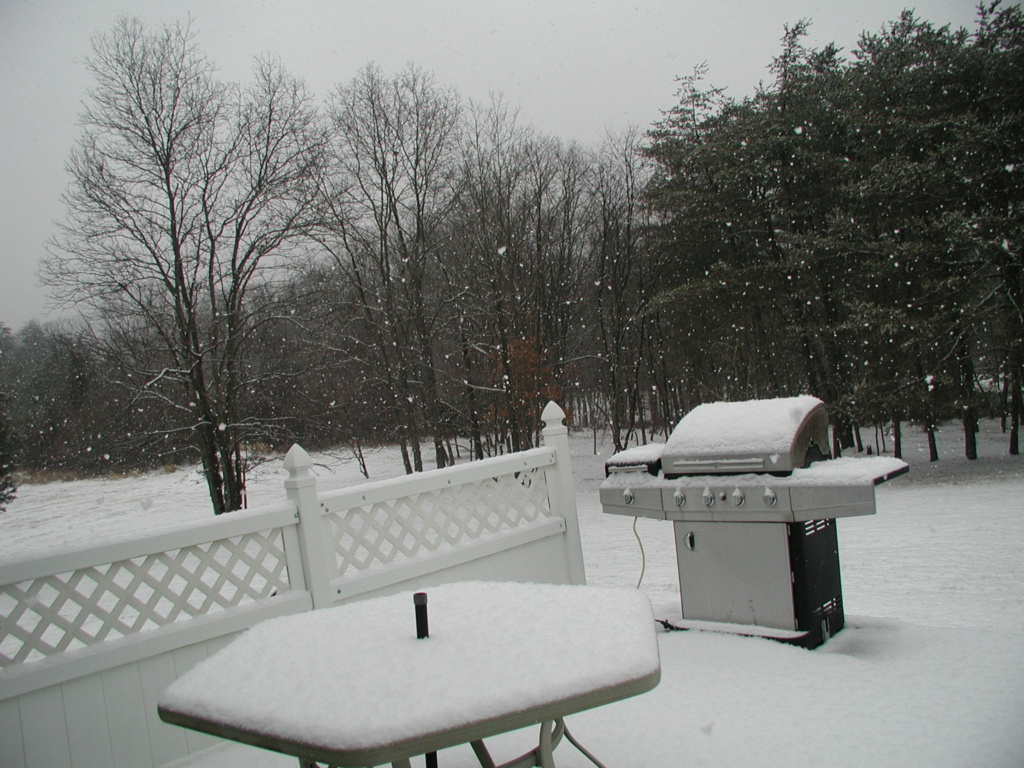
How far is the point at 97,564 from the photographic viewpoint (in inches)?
115

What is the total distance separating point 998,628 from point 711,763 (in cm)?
348

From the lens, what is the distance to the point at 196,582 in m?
3.26

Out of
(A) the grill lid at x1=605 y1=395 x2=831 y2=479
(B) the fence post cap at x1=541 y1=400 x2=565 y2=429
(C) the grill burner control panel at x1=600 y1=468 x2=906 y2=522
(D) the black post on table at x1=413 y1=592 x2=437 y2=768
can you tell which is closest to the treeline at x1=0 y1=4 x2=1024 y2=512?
(B) the fence post cap at x1=541 y1=400 x2=565 y2=429

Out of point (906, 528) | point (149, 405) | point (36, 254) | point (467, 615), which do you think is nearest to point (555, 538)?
point (467, 615)

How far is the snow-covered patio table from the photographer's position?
142 centimetres

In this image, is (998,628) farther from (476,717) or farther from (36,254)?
(36,254)

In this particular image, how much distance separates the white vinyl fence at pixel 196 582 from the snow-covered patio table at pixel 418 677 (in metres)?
1.35

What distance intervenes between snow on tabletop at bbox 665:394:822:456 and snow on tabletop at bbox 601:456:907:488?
0.15m

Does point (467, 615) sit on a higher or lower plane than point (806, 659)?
higher

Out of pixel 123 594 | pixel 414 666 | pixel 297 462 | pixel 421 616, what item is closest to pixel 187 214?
pixel 297 462

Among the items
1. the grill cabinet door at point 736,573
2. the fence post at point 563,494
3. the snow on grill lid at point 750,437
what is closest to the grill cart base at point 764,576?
the grill cabinet door at point 736,573

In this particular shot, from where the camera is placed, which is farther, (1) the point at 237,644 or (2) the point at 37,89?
(2) the point at 37,89

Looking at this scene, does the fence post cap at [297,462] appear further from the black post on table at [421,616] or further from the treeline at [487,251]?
the treeline at [487,251]

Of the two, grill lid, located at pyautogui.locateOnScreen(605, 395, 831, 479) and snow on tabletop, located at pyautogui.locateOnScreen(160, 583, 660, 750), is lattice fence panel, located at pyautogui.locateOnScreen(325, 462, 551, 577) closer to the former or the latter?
grill lid, located at pyautogui.locateOnScreen(605, 395, 831, 479)
